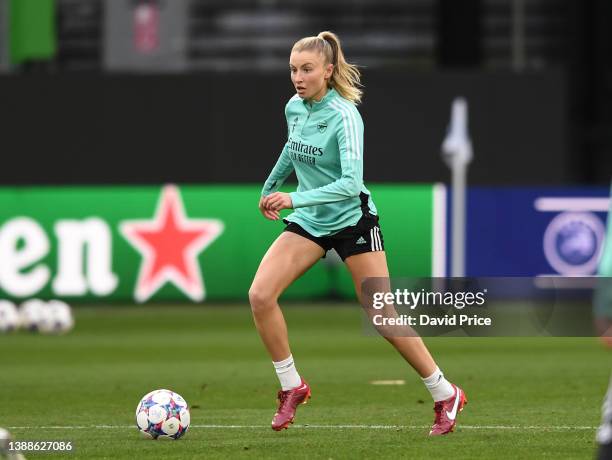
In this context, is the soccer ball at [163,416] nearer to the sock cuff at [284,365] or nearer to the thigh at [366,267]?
the sock cuff at [284,365]

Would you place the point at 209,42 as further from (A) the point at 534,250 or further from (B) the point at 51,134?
(A) the point at 534,250

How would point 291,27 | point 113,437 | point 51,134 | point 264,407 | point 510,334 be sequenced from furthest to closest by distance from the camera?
point 291,27 → point 51,134 → point 510,334 → point 264,407 → point 113,437

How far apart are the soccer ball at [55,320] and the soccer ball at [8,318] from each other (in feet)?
1.16

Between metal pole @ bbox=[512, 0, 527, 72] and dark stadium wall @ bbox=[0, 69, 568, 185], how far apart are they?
3234 mm

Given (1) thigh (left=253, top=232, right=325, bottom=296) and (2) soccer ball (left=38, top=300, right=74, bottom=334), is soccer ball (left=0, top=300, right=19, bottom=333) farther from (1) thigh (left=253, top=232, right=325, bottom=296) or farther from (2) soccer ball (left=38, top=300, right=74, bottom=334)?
(1) thigh (left=253, top=232, right=325, bottom=296)

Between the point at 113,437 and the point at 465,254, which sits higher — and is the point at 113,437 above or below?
above

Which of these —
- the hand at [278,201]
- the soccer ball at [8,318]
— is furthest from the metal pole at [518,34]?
the hand at [278,201]

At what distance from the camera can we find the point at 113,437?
367 inches

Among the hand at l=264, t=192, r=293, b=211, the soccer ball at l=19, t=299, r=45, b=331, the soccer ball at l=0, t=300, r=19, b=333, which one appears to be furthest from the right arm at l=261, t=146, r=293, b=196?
the soccer ball at l=0, t=300, r=19, b=333

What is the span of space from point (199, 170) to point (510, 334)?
6.48 meters

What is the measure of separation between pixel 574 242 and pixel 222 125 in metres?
6.26

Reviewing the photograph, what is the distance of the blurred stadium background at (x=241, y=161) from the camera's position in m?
19.8

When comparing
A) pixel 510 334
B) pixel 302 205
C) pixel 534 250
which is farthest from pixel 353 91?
pixel 534 250

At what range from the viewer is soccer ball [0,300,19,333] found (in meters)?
19.6
